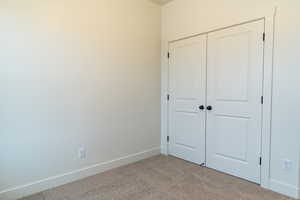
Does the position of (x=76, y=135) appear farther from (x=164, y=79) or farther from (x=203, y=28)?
(x=203, y=28)

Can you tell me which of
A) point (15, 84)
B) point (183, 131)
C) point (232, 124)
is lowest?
point (183, 131)

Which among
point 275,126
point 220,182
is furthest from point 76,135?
point 275,126

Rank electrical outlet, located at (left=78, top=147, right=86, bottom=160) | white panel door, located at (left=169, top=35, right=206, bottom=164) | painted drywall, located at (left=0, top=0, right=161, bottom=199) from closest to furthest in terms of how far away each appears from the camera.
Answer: painted drywall, located at (left=0, top=0, right=161, bottom=199) → electrical outlet, located at (left=78, top=147, right=86, bottom=160) → white panel door, located at (left=169, top=35, right=206, bottom=164)

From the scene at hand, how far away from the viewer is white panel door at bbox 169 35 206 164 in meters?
2.96

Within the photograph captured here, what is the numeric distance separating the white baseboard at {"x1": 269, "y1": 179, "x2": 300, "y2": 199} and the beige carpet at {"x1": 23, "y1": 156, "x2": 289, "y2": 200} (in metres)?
0.08

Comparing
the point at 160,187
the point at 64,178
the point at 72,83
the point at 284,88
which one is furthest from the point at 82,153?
the point at 284,88

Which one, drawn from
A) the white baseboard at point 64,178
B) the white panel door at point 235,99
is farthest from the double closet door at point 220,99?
the white baseboard at point 64,178

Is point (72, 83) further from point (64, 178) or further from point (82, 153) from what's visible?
point (64, 178)

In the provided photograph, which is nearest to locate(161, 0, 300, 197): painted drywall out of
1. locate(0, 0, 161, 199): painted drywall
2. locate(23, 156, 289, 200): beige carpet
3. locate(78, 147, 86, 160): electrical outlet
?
locate(23, 156, 289, 200): beige carpet

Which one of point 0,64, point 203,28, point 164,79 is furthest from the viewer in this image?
point 164,79

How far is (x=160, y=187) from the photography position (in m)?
2.36

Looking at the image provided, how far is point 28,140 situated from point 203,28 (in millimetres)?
2746

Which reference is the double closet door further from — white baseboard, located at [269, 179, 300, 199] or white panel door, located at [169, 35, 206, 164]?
white baseboard, located at [269, 179, 300, 199]

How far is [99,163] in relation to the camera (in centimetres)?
277
